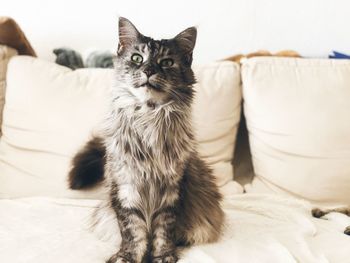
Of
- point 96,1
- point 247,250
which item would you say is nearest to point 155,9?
point 96,1

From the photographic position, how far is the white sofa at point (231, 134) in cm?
157

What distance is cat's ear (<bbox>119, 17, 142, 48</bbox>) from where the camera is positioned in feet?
4.00

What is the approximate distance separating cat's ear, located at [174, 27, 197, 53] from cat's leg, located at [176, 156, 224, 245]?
13.5 inches

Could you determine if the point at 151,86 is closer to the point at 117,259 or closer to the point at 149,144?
the point at 149,144

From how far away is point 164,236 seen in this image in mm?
1227

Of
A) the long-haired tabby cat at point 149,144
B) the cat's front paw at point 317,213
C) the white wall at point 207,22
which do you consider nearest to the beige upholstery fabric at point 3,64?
the white wall at point 207,22

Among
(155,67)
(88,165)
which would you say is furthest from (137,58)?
(88,165)

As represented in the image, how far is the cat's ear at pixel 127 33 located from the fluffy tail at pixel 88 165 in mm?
396

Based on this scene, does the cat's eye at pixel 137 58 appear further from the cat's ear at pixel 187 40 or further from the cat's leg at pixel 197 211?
the cat's leg at pixel 197 211

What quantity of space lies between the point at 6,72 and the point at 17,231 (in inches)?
28.3

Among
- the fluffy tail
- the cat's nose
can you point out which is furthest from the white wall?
the cat's nose

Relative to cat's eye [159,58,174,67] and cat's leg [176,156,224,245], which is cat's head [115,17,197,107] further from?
cat's leg [176,156,224,245]

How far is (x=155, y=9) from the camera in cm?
202

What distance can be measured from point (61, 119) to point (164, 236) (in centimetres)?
69
